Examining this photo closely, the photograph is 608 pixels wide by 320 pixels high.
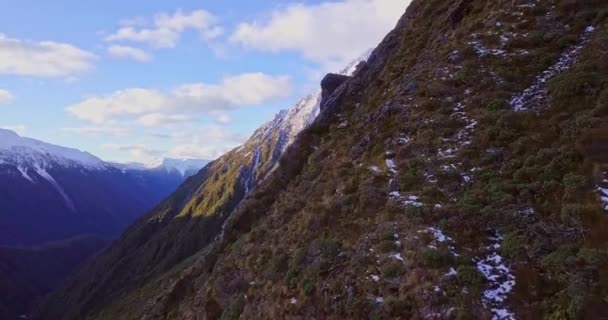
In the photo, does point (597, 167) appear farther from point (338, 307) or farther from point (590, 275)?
point (338, 307)

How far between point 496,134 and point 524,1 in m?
13.8

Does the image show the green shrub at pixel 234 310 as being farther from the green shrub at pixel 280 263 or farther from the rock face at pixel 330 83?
the rock face at pixel 330 83

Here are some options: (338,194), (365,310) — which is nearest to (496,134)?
(338,194)

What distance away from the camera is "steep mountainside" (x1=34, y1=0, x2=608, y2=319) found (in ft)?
50.1

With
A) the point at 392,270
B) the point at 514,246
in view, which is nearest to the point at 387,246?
the point at 392,270

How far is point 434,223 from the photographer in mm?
18438

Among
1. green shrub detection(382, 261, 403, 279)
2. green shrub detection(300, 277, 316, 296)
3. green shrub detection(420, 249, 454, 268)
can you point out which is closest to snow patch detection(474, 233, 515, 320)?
green shrub detection(420, 249, 454, 268)

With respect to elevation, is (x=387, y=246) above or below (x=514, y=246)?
above

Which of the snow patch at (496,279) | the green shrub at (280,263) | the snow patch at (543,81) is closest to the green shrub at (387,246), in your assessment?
the snow patch at (496,279)

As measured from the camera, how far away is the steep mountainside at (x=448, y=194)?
15.3 meters

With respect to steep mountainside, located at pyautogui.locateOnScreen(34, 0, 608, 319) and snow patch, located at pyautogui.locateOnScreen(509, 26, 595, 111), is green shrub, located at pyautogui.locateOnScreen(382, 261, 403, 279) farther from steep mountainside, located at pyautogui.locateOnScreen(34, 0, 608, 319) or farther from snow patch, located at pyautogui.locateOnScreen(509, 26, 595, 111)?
snow patch, located at pyautogui.locateOnScreen(509, 26, 595, 111)

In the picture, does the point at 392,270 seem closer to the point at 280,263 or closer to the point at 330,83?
the point at 280,263

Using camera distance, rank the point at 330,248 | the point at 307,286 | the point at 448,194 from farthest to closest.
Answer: the point at 330,248 < the point at 448,194 < the point at 307,286

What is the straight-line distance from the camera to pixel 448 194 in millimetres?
19719
